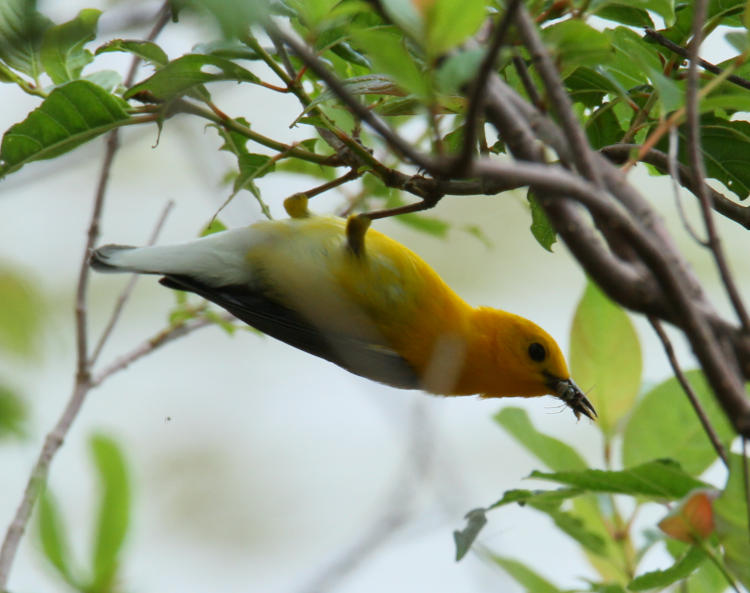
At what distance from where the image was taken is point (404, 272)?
349cm

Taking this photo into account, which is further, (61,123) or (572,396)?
(572,396)

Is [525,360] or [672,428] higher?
[672,428]

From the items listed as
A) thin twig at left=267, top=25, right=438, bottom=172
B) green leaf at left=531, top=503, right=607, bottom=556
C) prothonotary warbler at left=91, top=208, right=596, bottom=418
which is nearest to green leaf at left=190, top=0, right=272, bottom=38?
thin twig at left=267, top=25, right=438, bottom=172

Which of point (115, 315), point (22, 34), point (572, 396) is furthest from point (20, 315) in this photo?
point (572, 396)

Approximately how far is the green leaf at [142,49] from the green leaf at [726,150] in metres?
1.25

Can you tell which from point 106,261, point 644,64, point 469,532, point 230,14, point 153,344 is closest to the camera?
point 230,14

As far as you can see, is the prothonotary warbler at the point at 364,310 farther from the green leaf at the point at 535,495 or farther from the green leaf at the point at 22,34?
the green leaf at the point at 535,495

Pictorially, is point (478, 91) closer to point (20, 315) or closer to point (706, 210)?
point (706, 210)

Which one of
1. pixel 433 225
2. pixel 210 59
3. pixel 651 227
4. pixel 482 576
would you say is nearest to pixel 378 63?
pixel 651 227

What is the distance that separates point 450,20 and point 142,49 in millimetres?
1109

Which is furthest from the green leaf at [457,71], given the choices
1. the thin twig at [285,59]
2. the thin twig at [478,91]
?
the thin twig at [285,59]

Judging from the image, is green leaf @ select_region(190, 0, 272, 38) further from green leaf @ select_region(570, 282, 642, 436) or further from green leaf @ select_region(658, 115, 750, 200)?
green leaf @ select_region(570, 282, 642, 436)

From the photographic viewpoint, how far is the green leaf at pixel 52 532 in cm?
184

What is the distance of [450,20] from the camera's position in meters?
1.23
